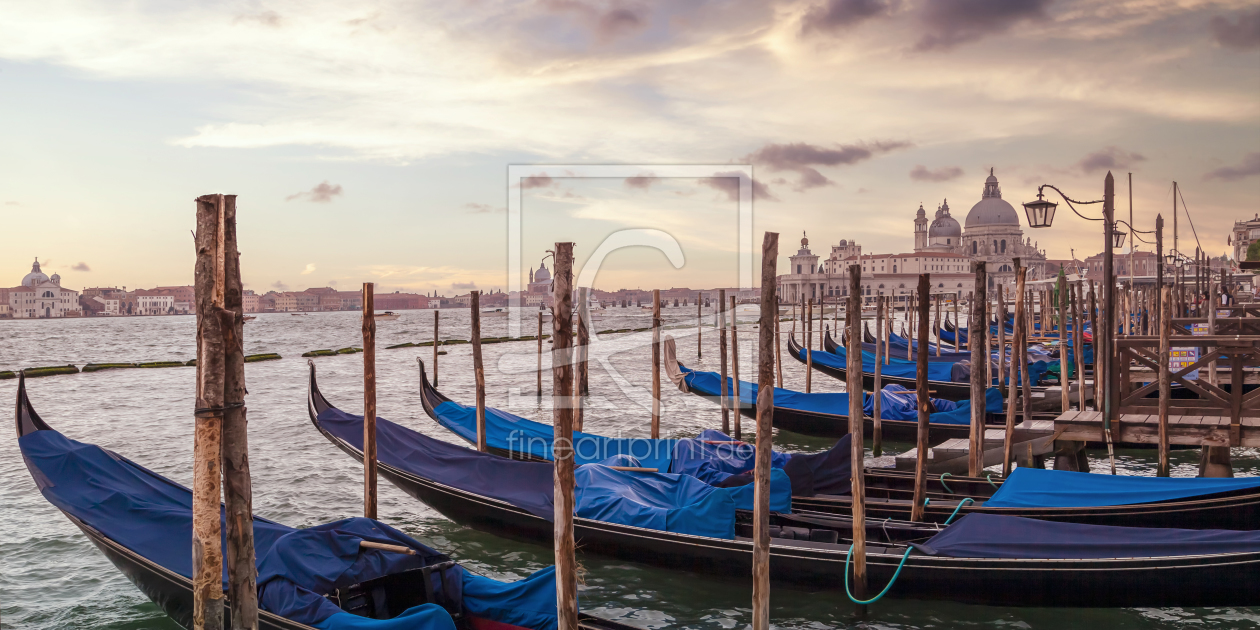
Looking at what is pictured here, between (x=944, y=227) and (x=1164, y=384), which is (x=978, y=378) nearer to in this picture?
(x=1164, y=384)

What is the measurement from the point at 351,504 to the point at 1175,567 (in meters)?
6.38

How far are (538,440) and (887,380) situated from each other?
803cm

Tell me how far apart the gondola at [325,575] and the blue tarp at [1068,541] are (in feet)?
6.75

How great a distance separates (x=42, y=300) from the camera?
90.6 metres

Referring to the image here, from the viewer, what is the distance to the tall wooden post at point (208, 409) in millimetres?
2871

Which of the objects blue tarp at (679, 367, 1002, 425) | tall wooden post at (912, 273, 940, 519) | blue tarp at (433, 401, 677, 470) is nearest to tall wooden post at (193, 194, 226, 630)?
blue tarp at (433, 401, 677, 470)

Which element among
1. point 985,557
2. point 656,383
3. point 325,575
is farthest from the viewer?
point 656,383

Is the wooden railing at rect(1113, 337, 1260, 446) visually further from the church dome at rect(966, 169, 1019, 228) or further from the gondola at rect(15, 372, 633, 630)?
the church dome at rect(966, 169, 1019, 228)

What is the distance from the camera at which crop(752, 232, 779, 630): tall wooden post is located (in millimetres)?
3523

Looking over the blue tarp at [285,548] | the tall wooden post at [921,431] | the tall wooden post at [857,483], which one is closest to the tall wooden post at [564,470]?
the blue tarp at [285,548]

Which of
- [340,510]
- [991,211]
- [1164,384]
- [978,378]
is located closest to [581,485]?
[340,510]

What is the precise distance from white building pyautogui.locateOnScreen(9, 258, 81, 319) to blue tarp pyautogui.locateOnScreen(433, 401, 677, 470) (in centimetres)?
10383

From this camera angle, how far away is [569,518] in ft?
11.0

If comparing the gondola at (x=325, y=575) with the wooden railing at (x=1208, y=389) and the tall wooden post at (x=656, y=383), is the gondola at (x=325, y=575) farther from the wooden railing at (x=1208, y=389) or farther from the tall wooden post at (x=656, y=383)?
the wooden railing at (x=1208, y=389)
